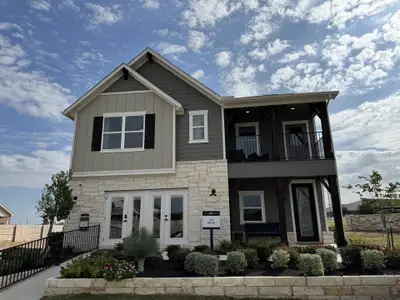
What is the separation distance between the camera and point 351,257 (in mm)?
7195

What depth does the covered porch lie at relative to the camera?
39.3 feet

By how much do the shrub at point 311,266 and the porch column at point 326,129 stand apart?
532 centimetres

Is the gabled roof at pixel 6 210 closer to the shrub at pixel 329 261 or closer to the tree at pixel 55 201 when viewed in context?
the tree at pixel 55 201

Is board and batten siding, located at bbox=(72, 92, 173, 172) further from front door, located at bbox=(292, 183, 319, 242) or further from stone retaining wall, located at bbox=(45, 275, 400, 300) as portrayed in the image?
front door, located at bbox=(292, 183, 319, 242)

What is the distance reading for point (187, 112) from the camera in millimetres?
11883

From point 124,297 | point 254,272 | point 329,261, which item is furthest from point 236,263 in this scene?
point 124,297

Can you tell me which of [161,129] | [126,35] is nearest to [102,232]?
[161,129]

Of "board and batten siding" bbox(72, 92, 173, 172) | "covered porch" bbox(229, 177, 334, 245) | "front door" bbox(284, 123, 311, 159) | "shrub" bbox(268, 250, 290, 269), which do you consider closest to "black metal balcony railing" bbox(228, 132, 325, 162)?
"front door" bbox(284, 123, 311, 159)

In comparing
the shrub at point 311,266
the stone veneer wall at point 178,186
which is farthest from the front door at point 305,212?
the shrub at point 311,266

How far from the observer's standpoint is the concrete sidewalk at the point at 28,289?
20.8 ft

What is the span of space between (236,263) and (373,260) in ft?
11.1

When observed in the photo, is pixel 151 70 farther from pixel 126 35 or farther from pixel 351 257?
pixel 351 257

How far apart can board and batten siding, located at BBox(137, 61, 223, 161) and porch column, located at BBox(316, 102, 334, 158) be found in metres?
4.14

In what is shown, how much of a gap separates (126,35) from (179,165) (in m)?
6.15
